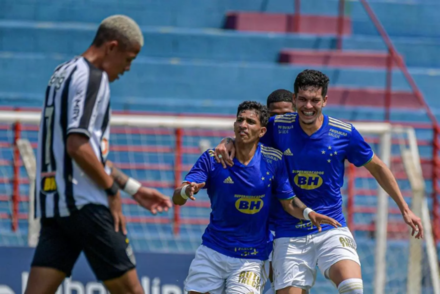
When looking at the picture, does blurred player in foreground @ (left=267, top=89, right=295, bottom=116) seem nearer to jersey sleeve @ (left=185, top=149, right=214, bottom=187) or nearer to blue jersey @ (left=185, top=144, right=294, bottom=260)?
blue jersey @ (left=185, top=144, right=294, bottom=260)

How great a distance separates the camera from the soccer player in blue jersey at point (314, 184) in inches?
229

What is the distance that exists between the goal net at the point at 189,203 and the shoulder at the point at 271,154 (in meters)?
2.86

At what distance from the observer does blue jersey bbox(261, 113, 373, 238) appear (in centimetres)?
592

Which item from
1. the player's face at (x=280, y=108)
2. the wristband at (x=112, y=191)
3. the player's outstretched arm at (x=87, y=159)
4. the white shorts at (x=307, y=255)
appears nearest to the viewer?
the player's outstretched arm at (x=87, y=159)

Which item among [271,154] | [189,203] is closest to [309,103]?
[271,154]

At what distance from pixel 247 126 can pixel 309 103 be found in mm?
479

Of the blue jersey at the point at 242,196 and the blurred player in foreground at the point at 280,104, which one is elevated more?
the blurred player in foreground at the point at 280,104

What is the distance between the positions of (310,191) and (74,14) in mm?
8223

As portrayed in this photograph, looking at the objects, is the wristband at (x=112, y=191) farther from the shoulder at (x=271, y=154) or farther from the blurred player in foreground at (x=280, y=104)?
the blurred player in foreground at (x=280, y=104)

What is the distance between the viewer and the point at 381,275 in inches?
355

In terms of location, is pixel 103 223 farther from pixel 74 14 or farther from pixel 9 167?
pixel 74 14

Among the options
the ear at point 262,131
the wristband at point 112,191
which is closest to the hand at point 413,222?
the ear at point 262,131

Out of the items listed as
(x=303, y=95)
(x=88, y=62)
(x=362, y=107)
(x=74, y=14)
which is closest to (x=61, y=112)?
(x=88, y=62)

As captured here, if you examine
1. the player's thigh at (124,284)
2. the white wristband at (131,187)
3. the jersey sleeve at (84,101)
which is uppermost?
the jersey sleeve at (84,101)
